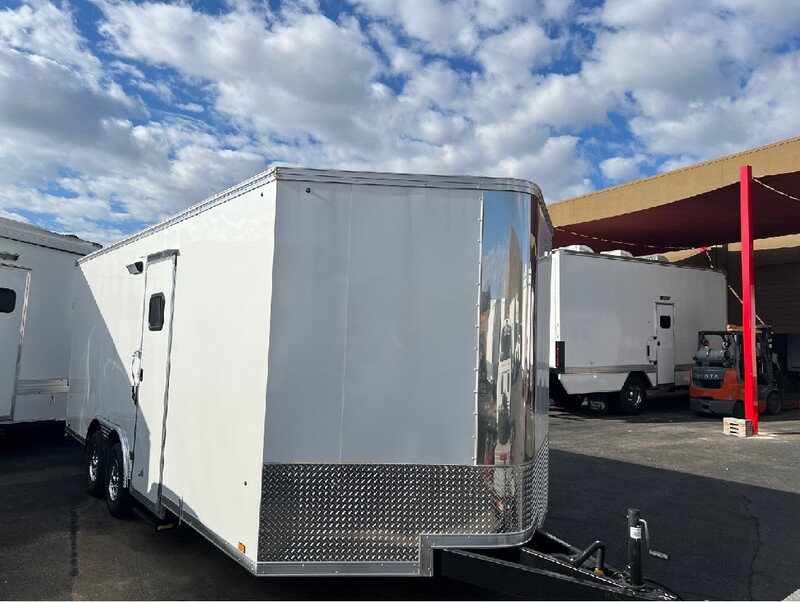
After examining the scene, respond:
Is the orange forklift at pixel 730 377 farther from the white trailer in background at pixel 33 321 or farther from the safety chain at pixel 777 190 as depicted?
the white trailer in background at pixel 33 321

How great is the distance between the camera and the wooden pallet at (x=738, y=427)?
1105 centimetres

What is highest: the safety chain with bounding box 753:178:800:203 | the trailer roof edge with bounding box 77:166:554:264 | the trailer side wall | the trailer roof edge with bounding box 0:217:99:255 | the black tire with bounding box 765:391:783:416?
the safety chain with bounding box 753:178:800:203

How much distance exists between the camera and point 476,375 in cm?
356

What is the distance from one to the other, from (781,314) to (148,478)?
730 inches

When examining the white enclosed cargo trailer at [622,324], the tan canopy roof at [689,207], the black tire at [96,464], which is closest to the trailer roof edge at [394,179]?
the black tire at [96,464]

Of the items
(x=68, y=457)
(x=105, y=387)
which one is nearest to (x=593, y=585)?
(x=105, y=387)

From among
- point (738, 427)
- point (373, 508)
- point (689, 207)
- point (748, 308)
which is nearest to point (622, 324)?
point (748, 308)

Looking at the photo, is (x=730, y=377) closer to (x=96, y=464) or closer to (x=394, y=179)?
(x=394, y=179)

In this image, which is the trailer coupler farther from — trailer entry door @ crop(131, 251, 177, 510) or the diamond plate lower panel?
trailer entry door @ crop(131, 251, 177, 510)

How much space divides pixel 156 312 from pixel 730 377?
12.2 meters

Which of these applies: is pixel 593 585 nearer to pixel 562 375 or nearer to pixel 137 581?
pixel 137 581

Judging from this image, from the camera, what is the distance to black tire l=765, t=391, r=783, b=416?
1363 cm

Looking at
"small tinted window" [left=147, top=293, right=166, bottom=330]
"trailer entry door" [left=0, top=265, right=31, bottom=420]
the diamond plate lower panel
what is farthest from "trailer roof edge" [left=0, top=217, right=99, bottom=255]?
the diamond plate lower panel

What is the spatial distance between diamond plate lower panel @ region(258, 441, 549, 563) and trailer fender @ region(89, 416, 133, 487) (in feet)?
8.40
